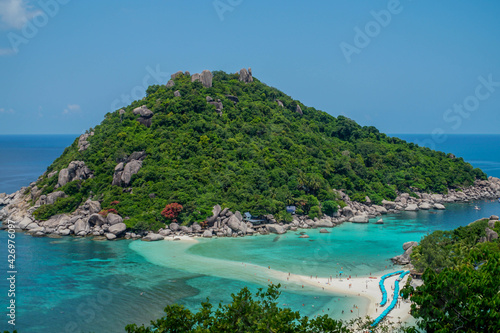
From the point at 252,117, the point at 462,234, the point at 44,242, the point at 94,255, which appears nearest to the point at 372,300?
the point at 462,234

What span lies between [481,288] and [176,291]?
18.8m

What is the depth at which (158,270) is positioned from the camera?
103 feet

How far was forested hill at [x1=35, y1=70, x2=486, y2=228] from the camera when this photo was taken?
150 feet

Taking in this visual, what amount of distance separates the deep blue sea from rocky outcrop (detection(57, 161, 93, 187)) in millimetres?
9319

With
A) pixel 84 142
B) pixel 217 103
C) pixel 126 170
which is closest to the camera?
pixel 126 170

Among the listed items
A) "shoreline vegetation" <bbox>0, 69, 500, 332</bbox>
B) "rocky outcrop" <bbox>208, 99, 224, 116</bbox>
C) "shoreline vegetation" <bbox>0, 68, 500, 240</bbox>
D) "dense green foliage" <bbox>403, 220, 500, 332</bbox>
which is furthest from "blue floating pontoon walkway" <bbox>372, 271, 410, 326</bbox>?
"rocky outcrop" <bbox>208, 99, 224, 116</bbox>

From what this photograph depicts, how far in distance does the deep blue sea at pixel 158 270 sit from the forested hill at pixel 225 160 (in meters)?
5.70

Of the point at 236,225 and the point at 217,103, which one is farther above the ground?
the point at 217,103

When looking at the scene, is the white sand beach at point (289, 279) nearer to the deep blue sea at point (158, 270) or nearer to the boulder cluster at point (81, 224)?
the deep blue sea at point (158, 270)

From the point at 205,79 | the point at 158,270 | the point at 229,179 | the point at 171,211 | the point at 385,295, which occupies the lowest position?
the point at 385,295

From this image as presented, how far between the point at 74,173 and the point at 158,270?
81.1 ft

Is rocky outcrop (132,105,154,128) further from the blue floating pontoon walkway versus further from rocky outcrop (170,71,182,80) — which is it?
the blue floating pontoon walkway

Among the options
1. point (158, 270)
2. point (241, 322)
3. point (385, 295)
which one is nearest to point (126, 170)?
point (158, 270)

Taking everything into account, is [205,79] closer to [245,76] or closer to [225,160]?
[245,76]
